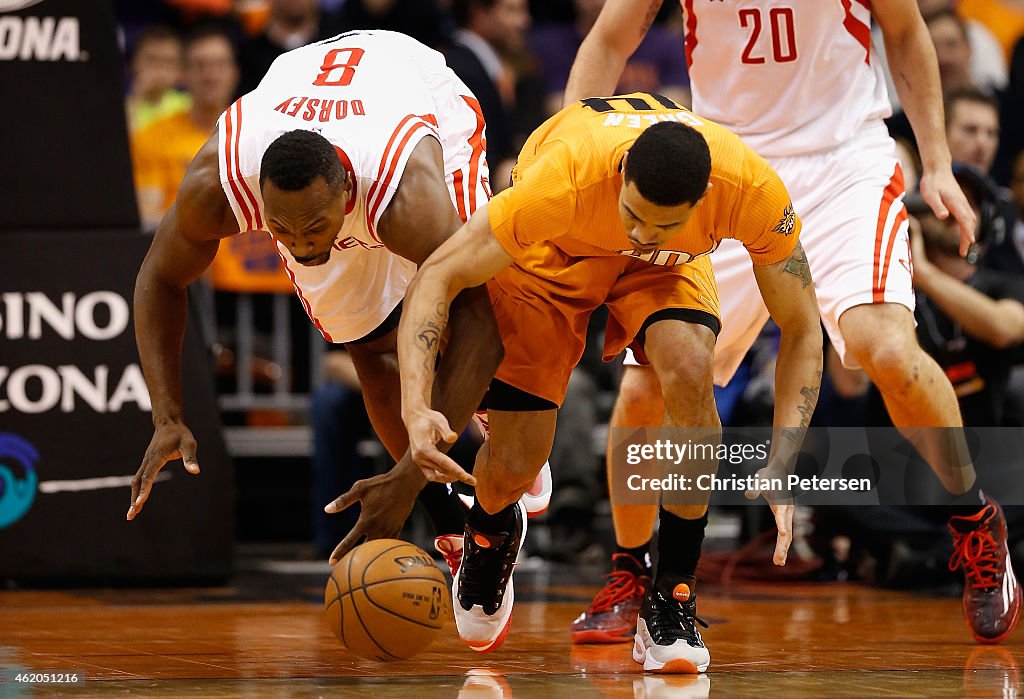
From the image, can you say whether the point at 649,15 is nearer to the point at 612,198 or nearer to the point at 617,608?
the point at 612,198

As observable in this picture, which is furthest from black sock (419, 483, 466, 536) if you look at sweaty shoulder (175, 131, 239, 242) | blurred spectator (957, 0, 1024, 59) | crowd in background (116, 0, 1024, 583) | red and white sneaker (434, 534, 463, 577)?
blurred spectator (957, 0, 1024, 59)

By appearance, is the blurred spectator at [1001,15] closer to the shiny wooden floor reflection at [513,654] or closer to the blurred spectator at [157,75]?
the shiny wooden floor reflection at [513,654]

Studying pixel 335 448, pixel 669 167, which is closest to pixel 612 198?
pixel 669 167

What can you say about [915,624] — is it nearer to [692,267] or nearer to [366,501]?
[692,267]

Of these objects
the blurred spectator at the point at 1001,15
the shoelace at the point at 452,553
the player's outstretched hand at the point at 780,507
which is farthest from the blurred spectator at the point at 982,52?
the player's outstretched hand at the point at 780,507

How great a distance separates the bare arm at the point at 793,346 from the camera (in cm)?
439

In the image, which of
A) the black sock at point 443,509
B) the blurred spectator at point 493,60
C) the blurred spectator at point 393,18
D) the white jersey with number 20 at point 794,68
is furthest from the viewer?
the blurred spectator at point 393,18

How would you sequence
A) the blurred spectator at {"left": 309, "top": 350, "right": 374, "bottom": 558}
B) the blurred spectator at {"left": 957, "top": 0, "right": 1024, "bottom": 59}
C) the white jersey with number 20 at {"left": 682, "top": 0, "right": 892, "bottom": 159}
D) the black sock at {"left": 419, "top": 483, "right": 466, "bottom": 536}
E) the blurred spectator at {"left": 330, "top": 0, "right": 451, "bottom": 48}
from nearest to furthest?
1. the white jersey with number 20 at {"left": 682, "top": 0, "right": 892, "bottom": 159}
2. the black sock at {"left": 419, "top": 483, "right": 466, "bottom": 536}
3. the blurred spectator at {"left": 309, "top": 350, "right": 374, "bottom": 558}
4. the blurred spectator at {"left": 330, "top": 0, "right": 451, "bottom": 48}
5. the blurred spectator at {"left": 957, "top": 0, "right": 1024, "bottom": 59}

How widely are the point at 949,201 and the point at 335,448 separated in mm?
4102

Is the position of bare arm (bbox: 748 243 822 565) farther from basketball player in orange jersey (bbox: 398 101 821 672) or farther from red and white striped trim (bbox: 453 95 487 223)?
red and white striped trim (bbox: 453 95 487 223)

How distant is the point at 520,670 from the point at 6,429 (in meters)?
3.61

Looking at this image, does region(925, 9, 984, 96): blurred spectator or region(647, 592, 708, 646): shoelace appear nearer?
region(647, 592, 708, 646): shoelace

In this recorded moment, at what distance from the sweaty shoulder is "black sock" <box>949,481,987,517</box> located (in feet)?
9.10

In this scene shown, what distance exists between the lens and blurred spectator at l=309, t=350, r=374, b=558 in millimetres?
8141
